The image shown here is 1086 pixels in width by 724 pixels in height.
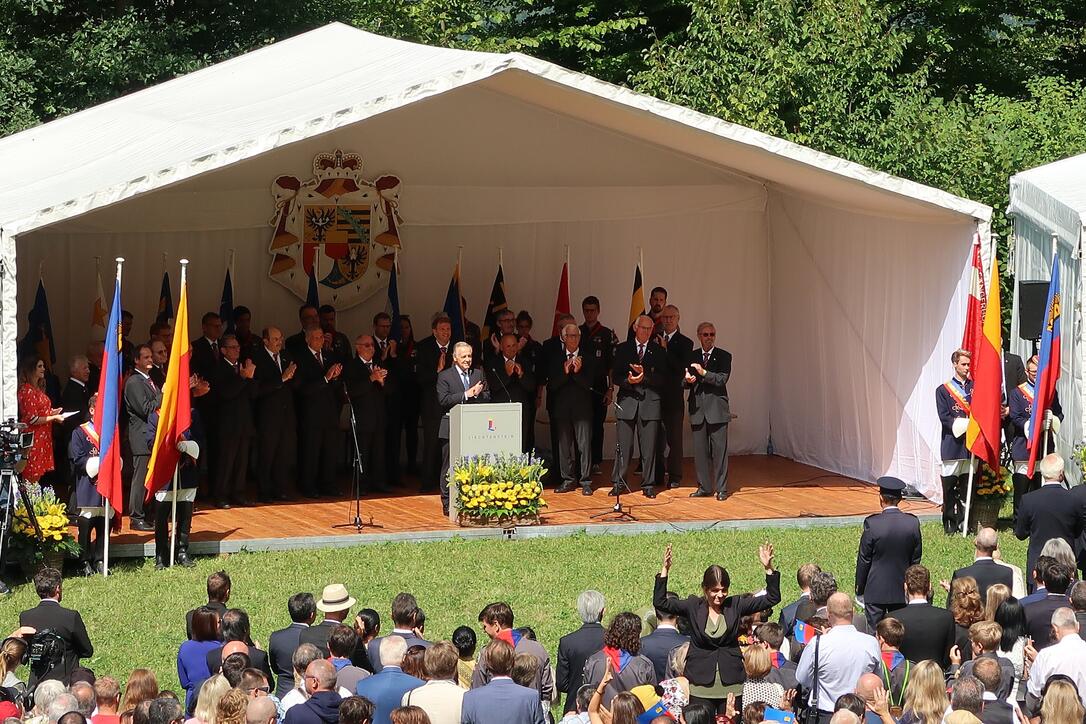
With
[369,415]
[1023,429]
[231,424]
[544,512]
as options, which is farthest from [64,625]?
[1023,429]

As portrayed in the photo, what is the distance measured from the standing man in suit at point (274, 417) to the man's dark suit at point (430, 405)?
1225 millimetres

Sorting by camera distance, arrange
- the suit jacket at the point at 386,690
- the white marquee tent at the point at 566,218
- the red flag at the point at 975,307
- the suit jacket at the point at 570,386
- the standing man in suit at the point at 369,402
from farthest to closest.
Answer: the suit jacket at the point at 570,386 → the standing man in suit at the point at 369,402 → the white marquee tent at the point at 566,218 → the red flag at the point at 975,307 → the suit jacket at the point at 386,690

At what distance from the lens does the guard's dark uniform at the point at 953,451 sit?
1324cm

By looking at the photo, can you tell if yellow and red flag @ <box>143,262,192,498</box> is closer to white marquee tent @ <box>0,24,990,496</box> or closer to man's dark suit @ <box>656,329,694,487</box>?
white marquee tent @ <box>0,24,990,496</box>

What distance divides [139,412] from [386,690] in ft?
20.7

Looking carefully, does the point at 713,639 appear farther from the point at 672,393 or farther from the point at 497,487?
the point at 672,393

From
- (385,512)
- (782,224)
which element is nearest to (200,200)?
(385,512)

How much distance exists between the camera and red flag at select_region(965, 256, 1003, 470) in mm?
12836

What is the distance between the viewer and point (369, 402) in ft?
48.8

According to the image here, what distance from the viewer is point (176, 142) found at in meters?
12.9

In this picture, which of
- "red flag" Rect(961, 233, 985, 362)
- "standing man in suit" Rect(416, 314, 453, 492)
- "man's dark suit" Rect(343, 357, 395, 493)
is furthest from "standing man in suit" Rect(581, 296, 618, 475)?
"red flag" Rect(961, 233, 985, 362)

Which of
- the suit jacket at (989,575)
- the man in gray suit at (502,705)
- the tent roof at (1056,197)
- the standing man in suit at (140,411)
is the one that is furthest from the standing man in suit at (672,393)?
the man in gray suit at (502,705)

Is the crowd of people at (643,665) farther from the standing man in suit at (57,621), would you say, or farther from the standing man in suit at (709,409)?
the standing man in suit at (709,409)

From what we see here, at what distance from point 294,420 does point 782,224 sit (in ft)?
18.8
